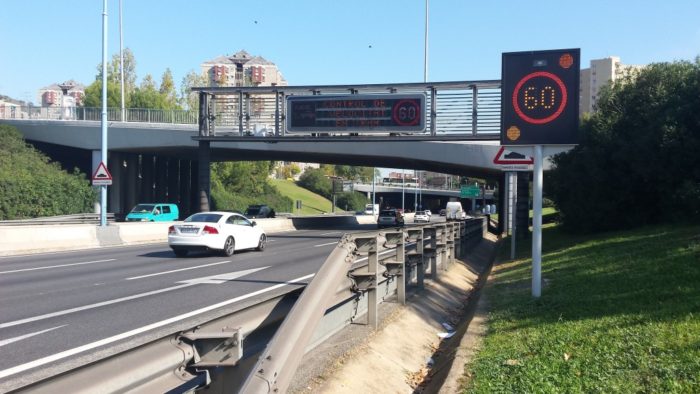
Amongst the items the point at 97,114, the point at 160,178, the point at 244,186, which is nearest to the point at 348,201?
the point at 244,186

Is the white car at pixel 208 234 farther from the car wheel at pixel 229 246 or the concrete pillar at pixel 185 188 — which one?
the concrete pillar at pixel 185 188

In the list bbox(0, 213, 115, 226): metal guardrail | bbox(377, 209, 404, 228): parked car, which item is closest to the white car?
bbox(0, 213, 115, 226): metal guardrail

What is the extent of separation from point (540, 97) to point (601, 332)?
16.0 feet

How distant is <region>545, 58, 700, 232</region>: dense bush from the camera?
2066 cm

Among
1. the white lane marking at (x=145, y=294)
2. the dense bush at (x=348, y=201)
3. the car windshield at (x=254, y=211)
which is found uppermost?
the white lane marking at (x=145, y=294)

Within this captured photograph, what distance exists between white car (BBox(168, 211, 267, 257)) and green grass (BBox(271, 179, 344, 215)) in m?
89.8

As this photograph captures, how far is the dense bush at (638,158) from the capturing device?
2066cm

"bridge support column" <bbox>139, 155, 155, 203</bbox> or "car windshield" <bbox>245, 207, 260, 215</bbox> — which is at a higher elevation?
"bridge support column" <bbox>139, 155, 155, 203</bbox>

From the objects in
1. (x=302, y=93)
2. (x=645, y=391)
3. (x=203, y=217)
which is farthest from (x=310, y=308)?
(x=302, y=93)

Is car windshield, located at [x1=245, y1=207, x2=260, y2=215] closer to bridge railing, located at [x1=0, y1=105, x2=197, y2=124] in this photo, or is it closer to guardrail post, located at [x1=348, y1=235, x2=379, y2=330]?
bridge railing, located at [x1=0, y1=105, x2=197, y2=124]

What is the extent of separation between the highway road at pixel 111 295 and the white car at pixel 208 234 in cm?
41

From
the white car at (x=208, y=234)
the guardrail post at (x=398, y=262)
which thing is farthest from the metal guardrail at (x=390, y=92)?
the guardrail post at (x=398, y=262)

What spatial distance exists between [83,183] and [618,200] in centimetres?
4083

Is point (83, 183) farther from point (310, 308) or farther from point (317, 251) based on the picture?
point (310, 308)
